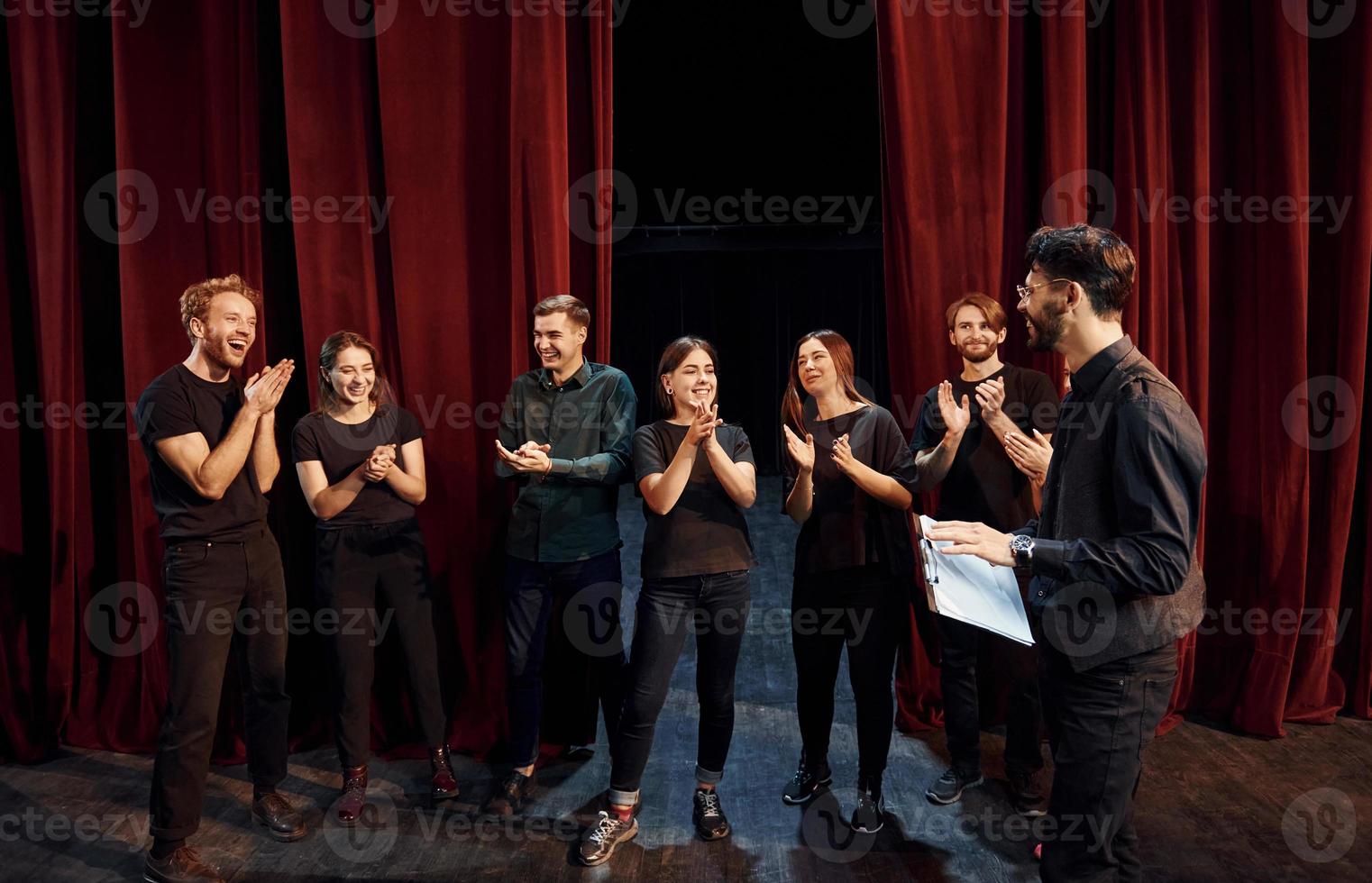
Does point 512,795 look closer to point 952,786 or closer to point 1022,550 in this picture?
point 952,786

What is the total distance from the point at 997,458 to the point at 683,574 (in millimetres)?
991

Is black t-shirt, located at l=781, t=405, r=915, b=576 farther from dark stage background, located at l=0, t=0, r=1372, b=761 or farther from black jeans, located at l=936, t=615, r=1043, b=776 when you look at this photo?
dark stage background, located at l=0, t=0, r=1372, b=761

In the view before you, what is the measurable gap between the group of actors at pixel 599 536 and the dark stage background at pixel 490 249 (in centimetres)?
41

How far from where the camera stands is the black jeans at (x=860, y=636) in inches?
98.7

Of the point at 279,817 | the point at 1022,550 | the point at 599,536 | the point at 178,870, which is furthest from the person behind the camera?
the point at 599,536

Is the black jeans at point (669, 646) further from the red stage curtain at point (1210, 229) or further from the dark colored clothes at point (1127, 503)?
the red stage curtain at point (1210, 229)

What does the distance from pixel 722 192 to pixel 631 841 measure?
451 centimetres

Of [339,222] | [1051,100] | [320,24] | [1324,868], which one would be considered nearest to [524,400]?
[339,222]

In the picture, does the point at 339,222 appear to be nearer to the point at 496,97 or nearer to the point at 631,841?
the point at 496,97

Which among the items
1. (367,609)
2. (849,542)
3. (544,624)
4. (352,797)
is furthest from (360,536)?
(849,542)

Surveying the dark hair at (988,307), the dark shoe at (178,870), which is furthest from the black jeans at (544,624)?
the dark hair at (988,307)

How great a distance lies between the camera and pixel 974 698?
2.80 meters

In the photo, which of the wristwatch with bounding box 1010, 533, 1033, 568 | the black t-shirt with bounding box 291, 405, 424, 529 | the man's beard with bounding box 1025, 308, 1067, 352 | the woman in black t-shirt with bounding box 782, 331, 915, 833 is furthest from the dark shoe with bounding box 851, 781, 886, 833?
the black t-shirt with bounding box 291, 405, 424, 529

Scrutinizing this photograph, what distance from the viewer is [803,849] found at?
250cm
